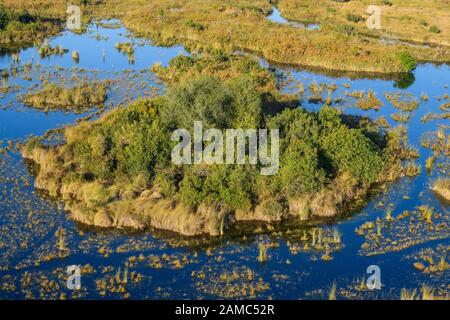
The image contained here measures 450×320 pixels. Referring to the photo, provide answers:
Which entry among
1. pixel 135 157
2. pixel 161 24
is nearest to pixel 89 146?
pixel 135 157

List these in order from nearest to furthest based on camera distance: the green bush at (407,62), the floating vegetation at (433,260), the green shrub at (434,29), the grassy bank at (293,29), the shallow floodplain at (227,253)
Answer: the shallow floodplain at (227,253), the floating vegetation at (433,260), the green bush at (407,62), the grassy bank at (293,29), the green shrub at (434,29)

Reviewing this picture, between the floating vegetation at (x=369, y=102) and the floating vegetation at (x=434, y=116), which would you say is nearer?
the floating vegetation at (x=434, y=116)

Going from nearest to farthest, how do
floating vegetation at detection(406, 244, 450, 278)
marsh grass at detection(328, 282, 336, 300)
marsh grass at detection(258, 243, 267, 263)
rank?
marsh grass at detection(328, 282, 336, 300) < floating vegetation at detection(406, 244, 450, 278) < marsh grass at detection(258, 243, 267, 263)

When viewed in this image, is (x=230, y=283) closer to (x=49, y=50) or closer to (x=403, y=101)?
(x=403, y=101)

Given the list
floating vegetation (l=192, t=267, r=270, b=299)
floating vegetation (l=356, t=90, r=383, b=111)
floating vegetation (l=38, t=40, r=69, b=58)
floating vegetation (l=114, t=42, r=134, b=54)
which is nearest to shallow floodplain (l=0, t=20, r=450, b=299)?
floating vegetation (l=192, t=267, r=270, b=299)

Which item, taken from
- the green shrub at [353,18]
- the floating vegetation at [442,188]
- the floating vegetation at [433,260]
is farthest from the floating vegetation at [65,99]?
the green shrub at [353,18]

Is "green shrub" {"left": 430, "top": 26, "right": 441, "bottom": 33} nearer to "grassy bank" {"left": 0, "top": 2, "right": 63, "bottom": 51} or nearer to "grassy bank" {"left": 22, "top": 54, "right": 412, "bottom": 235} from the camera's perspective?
"grassy bank" {"left": 22, "top": 54, "right": 412, "bottom": 235}

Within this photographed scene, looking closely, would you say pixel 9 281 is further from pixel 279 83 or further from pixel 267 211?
pixel 279 83

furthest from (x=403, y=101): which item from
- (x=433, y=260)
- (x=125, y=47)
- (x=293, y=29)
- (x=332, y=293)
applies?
(x=125, y=47)

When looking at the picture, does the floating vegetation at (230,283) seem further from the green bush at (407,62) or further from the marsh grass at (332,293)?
the green bush at (407,62)
